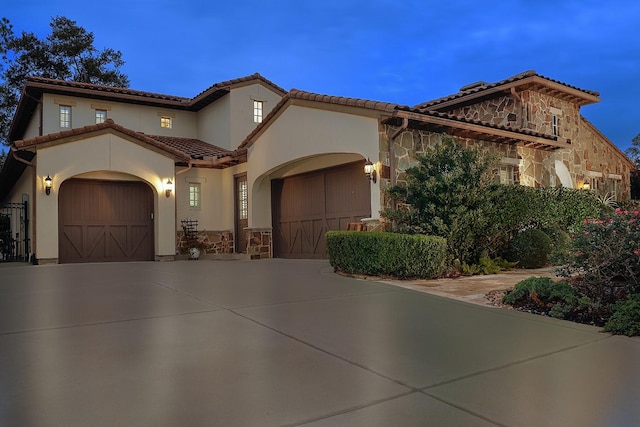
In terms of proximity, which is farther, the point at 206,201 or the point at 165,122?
the point at 165,122

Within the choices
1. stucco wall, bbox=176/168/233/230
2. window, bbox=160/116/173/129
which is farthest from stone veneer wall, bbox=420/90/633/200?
window, bbox=160/116/173/129

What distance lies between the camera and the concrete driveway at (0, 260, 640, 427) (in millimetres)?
2795

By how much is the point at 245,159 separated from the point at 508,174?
789 cm

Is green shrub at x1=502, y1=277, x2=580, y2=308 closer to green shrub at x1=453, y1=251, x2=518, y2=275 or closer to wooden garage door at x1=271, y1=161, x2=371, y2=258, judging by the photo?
green shrub at x1=453, y1=251, x2=518, y2=275

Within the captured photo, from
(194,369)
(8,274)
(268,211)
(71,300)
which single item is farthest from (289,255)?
(194,369)

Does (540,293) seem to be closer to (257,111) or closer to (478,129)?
(478,129)

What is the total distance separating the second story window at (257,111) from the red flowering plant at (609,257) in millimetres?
13481

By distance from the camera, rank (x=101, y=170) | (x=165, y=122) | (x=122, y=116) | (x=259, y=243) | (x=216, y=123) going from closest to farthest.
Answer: (x=101, y=170)
(x=259, y=243)
(x=122, y=116)
(x=216, y=123)
(x=165, y=122)

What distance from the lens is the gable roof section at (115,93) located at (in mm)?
15555

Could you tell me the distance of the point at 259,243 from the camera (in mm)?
14820

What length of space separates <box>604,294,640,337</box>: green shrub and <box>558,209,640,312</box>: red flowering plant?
0.38 meters

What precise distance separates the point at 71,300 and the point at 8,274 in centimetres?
501

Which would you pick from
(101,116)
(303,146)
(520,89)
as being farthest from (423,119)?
(101,116)

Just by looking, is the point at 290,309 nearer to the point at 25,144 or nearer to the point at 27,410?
the point at 27,410
